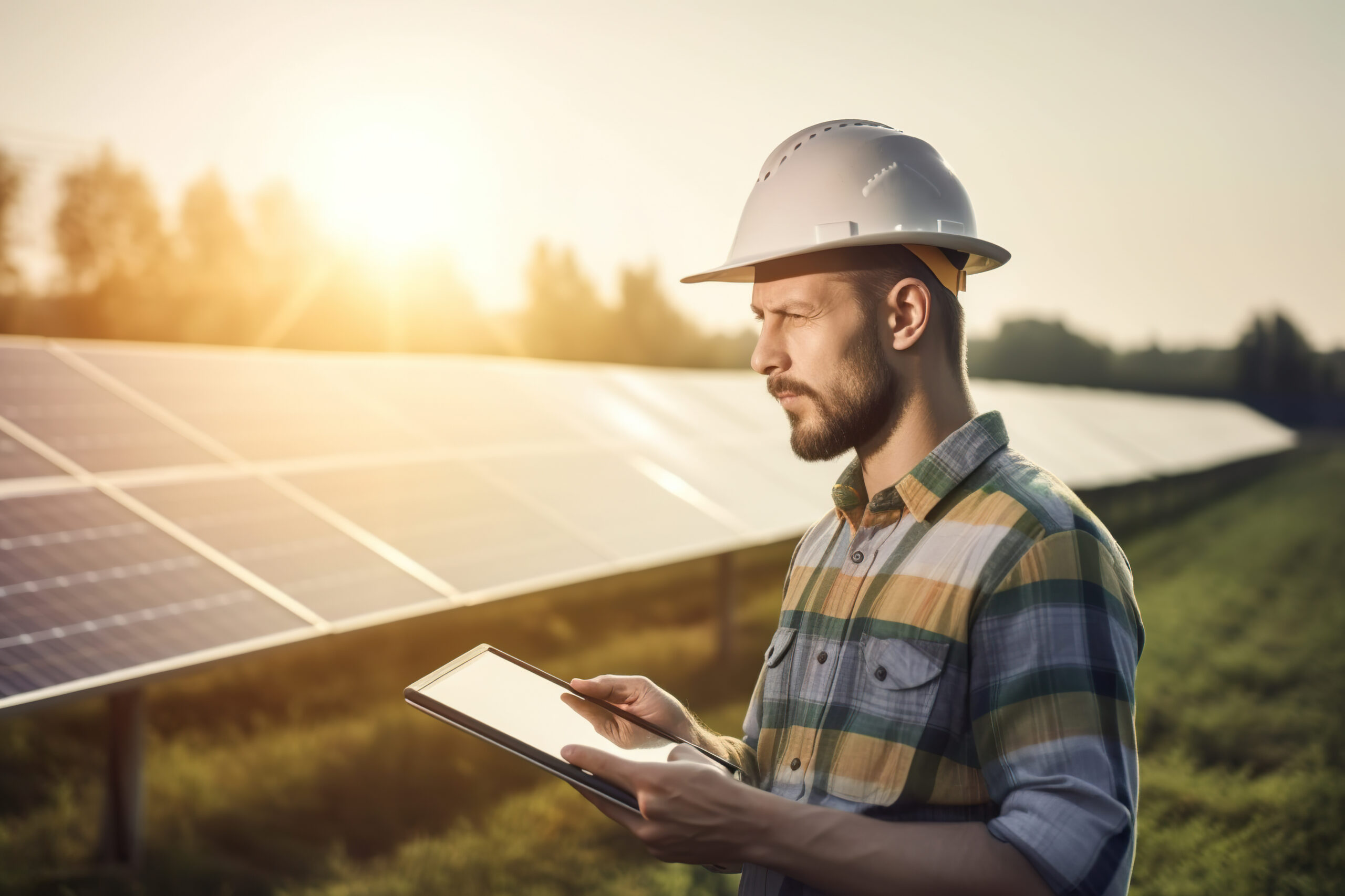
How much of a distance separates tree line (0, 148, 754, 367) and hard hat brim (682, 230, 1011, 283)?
1971 inches

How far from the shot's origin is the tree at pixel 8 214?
4509cm

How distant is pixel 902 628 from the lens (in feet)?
5.74

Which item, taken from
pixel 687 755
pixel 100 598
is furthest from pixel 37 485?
pixel 687 755

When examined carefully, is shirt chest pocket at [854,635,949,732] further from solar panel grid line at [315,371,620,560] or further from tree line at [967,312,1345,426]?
tree line at [967,312,1345,426]

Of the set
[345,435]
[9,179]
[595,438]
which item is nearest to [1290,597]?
[595,438]

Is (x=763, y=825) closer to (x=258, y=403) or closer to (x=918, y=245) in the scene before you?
(x=918, y=245)

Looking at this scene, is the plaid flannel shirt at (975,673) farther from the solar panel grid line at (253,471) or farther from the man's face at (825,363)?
the solar panel grid line at (253,471)

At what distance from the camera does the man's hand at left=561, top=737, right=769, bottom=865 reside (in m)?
1.55

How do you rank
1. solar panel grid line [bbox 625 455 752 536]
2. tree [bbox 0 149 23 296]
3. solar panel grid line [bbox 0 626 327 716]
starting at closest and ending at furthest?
solar panel grid line [bbox 0 626 327 716], solar panel grid line [bbox 625 455 752 536], tree [bbox 0 149 23 296]

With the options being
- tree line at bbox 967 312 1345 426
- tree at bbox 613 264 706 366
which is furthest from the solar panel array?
tree line at bbox 967 312 1345 426

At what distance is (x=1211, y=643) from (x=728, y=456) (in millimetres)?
6912

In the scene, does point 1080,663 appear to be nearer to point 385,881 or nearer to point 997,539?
point 997,539

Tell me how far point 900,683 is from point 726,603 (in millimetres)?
9097

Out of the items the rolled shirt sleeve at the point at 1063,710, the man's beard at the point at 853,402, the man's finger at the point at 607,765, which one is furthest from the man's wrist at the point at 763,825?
the man's beard at the point at 853,402
